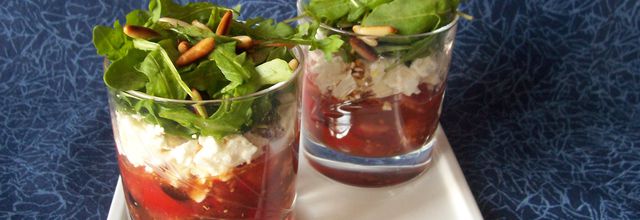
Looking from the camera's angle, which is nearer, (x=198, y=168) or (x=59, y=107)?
(x=198, y=168)

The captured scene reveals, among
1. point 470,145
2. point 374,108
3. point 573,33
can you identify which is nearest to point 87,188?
point 374,108

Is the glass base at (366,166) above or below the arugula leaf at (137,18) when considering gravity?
below

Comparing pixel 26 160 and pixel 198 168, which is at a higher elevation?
pixel 198 168

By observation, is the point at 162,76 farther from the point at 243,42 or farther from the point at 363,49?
the point at 363,49

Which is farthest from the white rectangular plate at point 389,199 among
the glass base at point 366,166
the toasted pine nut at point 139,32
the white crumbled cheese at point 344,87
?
the toasted pine nut at point 139,32

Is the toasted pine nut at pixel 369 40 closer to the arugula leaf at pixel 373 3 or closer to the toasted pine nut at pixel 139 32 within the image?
the arugula leaf at pixel 373 3

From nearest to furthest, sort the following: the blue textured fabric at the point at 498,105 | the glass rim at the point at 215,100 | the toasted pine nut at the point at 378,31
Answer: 1. the glass rim at the point at 215,100
2. the toasted pine nut at the point at 378,31
3. the blue textured fabric at the point at 498,105

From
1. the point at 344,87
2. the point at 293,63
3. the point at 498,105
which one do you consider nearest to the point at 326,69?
the point at 344,87

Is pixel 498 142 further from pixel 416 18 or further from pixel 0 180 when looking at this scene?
pixel 0 180
